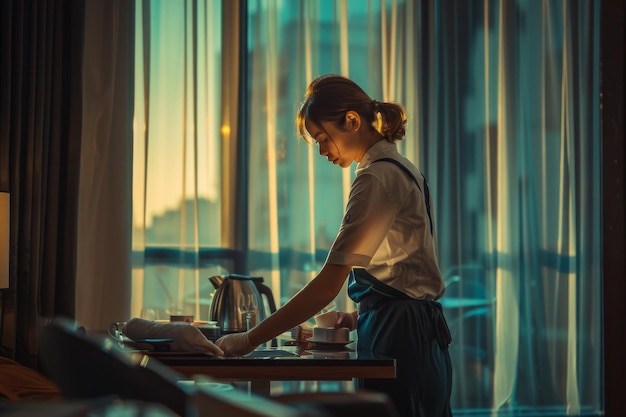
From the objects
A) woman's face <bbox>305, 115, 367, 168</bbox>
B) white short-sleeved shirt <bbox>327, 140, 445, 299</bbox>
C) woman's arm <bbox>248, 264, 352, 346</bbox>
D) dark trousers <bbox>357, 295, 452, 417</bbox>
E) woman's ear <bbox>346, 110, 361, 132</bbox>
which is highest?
woman's ear <bbox>346, 110, 361, 132</bbox>

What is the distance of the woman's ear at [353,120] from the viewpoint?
2193mm

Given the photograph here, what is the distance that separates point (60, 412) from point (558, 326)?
4152mm

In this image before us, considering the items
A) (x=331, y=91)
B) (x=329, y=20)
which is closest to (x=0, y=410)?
(x=331, y=91)

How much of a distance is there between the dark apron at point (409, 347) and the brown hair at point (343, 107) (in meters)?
0.40

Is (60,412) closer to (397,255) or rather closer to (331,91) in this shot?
(397,255)

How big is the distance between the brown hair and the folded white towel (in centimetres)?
64

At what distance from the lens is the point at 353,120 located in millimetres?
2203

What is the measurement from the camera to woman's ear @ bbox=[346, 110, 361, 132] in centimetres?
219

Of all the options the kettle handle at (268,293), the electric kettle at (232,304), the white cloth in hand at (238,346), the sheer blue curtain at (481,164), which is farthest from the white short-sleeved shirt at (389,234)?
the sheer blue curtain at (481,164)

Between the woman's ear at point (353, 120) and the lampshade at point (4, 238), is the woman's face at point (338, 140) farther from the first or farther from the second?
the lampshade at point (4, 238)

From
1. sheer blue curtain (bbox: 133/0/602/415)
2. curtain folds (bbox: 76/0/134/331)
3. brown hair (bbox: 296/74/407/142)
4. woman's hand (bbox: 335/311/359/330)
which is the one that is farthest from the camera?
sheer blue curtain (bbox: 133/0/602/415)

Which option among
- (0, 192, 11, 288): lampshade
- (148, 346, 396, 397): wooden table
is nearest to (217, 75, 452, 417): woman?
(148, 346, 396, 397): wooden table

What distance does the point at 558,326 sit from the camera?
4.39 metres

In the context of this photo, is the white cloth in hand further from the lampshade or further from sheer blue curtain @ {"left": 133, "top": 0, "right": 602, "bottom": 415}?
sheer blue curtain @ {"left": 133, "top": 0, "right": 602, "bottom": 415}
